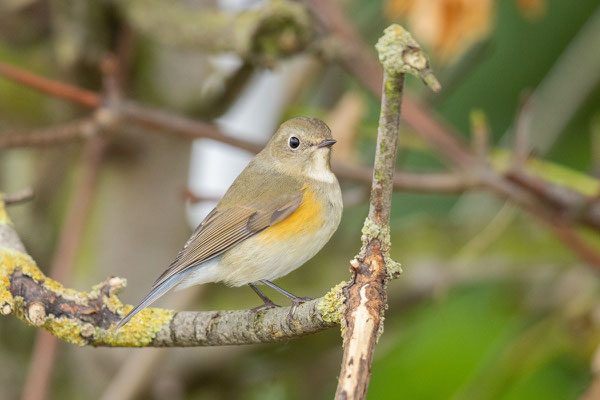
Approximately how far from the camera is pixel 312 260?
13.1 ft

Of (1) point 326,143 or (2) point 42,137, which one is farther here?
(1) point 326,143

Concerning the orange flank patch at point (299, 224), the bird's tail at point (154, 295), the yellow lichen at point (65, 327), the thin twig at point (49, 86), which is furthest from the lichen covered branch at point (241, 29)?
the yellow lichen at point (65, 327)

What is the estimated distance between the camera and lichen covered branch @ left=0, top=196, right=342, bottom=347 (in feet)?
6.82

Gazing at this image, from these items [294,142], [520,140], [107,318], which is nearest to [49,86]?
[294,142]

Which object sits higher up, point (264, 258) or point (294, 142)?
point (294, 142)

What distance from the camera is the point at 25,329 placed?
4.14 meters

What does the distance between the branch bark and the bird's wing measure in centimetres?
120

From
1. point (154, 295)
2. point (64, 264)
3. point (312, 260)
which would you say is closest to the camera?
point (154, 295)

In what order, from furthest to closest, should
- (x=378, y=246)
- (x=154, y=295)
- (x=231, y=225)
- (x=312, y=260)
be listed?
(x=312, y=260) → (x=231, y=225) → (x=154, y=295) → (x=378, y=246)

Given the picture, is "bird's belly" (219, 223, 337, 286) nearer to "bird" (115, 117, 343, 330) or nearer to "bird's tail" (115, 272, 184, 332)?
"bird" (115, 117, 343, 330)

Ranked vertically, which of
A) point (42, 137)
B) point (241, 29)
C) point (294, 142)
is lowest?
point (42, 137)

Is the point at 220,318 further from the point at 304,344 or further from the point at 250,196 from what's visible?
the point at 304,344

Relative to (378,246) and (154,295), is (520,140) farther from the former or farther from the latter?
(378,246)

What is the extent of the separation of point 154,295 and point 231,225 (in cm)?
55
